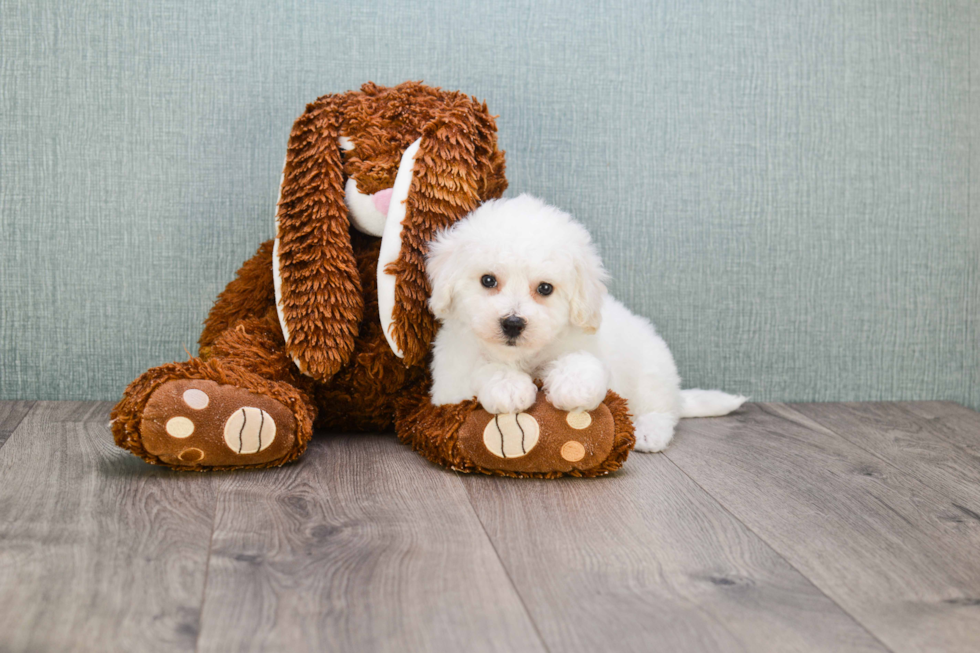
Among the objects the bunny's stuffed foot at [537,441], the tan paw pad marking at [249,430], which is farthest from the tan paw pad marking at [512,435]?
the tan paw pad marking at [249,430]

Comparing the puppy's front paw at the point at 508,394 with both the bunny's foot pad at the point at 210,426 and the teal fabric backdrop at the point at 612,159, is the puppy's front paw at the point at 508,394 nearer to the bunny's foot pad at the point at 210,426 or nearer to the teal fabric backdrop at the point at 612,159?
the bunny's foot pad at the point at 210,426

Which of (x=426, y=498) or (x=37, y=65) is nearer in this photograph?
(x=426, y=498)

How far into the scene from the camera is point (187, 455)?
1.30 m

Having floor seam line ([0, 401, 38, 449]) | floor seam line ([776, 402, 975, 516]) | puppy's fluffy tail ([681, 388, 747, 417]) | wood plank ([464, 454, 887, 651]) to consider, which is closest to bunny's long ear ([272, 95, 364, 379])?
wood plank ([464, 454, 887, 651])

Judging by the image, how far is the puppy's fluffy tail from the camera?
1855 mm

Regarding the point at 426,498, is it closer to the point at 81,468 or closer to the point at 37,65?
the point at 81,468

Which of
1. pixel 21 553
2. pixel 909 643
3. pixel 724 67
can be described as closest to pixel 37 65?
pixel 21 553

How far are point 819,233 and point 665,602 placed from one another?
51.3 inches

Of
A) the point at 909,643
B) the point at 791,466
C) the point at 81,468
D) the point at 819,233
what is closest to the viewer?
the point at 909,643

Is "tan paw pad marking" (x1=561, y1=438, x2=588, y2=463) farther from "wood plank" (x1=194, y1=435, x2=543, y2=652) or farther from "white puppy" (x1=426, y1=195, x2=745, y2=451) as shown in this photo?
"wood plank" (x1=194, y1=435, x2=543, y2=652)

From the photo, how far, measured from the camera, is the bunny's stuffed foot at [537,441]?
4.37 ft

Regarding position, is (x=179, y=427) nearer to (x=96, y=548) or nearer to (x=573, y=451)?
(x=96, y=548)

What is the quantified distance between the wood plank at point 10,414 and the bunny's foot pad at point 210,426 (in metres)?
0.42

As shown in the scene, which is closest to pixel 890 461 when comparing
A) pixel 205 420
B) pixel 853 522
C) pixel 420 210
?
pixel 853 522
